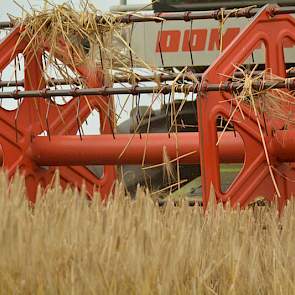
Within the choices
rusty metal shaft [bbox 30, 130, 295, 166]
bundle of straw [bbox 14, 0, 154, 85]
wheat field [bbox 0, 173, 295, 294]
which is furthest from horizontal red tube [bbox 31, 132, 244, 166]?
wheat field [bbox 0, 173, 295, 294]

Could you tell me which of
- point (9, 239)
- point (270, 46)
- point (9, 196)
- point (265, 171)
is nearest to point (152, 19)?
point (270, 46)

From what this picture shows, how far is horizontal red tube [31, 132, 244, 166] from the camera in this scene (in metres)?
4.01

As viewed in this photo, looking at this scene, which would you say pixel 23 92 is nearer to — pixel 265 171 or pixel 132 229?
pixel 265 171

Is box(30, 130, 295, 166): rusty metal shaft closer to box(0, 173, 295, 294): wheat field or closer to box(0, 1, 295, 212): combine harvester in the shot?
box(0, 1, 295, 212): combine harvester

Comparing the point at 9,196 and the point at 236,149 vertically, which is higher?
the point at 236,149

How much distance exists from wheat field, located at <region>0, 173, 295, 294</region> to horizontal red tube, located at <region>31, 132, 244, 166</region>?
1.68 metres

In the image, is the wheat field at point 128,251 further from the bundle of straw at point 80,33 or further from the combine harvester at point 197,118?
the bundle of straw at point 80,33

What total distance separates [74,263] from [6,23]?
9.71 ft

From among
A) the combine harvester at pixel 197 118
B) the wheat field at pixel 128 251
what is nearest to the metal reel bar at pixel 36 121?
the combine harvester at pixel 197 118

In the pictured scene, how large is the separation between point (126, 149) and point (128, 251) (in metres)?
2.17

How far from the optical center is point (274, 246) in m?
2.14

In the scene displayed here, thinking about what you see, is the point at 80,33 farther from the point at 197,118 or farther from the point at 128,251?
the point at 128,251

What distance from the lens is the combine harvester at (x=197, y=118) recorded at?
138 inches

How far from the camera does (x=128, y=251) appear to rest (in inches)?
74.9
